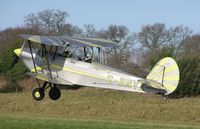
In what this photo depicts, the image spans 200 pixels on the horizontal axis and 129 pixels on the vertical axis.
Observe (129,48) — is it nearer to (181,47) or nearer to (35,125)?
(181,47)

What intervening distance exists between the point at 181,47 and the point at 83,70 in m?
42.2

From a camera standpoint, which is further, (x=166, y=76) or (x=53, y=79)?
(x=53, y=79)

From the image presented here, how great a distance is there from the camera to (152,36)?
71500 millimetres

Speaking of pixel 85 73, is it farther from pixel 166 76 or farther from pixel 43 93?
pixel 166 76

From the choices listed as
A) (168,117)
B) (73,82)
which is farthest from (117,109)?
(73,82)

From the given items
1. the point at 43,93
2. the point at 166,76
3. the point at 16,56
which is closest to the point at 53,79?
the point at 43,93

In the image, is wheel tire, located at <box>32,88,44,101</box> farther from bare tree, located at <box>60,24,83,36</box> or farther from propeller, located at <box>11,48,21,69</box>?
bare tree, located at <box>60,24,83,36</box>

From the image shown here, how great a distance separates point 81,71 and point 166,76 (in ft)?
11.5

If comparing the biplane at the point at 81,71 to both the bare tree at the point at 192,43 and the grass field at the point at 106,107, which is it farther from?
the bare tree at the point at 192,43

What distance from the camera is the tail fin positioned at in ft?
74.4

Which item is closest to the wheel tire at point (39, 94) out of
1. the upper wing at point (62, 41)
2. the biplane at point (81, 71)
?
the biplane at point (81, 71)

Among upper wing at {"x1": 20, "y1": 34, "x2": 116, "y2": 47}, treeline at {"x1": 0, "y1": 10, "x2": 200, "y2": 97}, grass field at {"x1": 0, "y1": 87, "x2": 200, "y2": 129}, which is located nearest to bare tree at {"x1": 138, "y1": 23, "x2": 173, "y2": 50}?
treeline at {"x1": 0, "y1": 10, "x2": 200, "y2": 97}

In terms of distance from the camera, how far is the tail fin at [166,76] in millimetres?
22663

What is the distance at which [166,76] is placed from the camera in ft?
75.2
